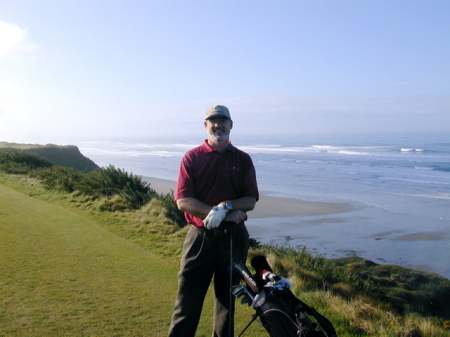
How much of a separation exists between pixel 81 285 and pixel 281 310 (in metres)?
3.08

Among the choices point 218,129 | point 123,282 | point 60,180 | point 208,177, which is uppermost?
point 218,129

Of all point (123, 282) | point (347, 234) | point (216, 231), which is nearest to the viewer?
point (216, 231)

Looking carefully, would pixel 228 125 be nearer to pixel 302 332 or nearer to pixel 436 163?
pixel 302 332

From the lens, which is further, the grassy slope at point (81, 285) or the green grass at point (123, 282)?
the green grass at point (123, 282)

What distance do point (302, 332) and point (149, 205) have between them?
812 cm

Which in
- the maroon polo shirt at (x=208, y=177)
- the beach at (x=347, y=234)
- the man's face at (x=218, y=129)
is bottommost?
the beach at (x=347, y=234)

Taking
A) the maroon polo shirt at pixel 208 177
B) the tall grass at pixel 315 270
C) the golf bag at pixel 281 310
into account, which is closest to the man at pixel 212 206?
the maroon polo shirt at pixel 208 177

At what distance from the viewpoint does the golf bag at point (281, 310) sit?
286 centimetres

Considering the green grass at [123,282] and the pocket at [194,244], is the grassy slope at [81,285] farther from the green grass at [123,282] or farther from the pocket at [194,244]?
the pocket at [194,244]

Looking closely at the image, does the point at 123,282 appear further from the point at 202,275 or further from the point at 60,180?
the point at 60,180

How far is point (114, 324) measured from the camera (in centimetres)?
421

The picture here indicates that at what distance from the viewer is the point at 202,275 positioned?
11.7 feet

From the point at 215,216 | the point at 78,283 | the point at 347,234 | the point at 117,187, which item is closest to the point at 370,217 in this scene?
the point at 347,234

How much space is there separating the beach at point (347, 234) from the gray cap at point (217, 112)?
7610 millimetres
